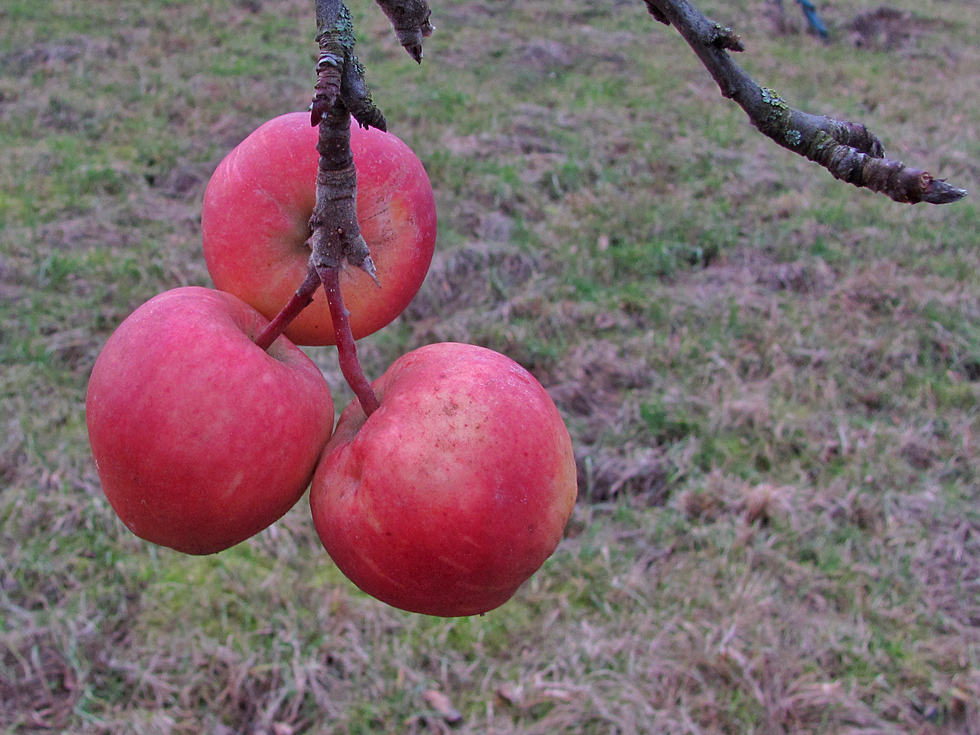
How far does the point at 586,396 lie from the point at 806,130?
9.60ft

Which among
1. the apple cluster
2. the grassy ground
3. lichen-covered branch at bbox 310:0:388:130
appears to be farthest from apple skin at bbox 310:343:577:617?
the grassy ground

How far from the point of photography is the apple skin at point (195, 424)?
0.69m

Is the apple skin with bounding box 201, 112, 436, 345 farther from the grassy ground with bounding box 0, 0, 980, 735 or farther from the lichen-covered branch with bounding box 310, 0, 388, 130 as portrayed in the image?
the grassy ground with bounding box 0, 0, 980, 735

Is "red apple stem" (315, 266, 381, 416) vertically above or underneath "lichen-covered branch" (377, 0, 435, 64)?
underneath

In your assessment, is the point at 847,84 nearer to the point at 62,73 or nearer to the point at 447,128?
the point at 447,128

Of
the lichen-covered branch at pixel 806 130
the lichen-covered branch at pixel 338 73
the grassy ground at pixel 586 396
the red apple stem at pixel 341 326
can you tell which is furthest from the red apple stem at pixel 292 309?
the grassy ground at pixel 586 396

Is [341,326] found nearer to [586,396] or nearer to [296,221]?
[296,221]

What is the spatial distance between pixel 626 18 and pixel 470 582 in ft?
26.9

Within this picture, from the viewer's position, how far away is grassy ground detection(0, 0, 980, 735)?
2.46 meters

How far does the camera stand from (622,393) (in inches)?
140

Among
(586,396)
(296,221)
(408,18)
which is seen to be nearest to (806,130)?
(408,18)

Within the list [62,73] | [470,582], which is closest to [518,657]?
[470,582]

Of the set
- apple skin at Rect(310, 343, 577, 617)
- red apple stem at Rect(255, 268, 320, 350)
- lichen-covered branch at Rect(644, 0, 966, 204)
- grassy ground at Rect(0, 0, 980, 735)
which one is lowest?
grassy ground at Rect(0, 0, 980, 735)

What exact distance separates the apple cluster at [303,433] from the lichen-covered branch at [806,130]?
0.99 feet
